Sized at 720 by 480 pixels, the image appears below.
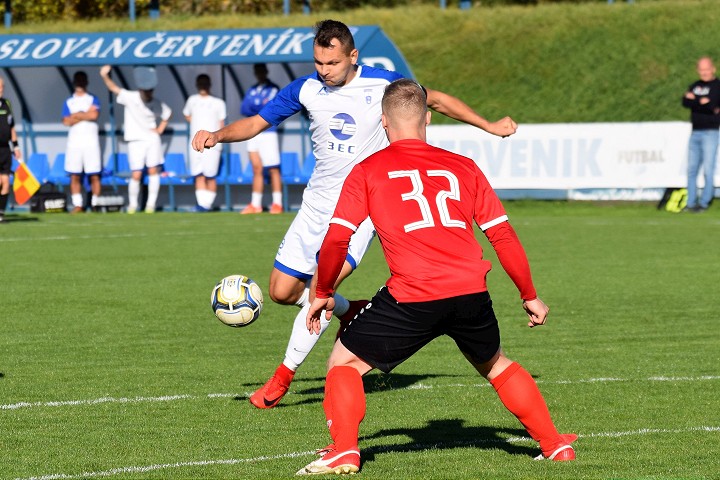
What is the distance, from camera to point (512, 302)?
482 inches

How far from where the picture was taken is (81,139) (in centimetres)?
2433

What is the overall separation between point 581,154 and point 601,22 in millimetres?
9782

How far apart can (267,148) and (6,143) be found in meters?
5.03

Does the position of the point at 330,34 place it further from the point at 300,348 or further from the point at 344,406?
the point at 344,406

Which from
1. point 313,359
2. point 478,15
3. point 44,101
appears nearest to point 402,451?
point 313,359

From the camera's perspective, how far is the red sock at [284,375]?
7.40 meters

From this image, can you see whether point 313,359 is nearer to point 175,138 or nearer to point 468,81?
point 175,138

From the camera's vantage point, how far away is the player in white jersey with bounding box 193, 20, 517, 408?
7395mm

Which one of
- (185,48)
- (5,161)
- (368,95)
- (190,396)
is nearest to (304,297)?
(190,396)

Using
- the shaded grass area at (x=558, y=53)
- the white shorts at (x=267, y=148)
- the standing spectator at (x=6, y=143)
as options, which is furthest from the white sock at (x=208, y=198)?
the shaded grass area at (x=558, y=53)

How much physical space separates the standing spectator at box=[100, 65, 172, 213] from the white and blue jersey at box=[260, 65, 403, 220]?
16402 millimetres

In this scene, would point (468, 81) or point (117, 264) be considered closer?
point (117, 264)

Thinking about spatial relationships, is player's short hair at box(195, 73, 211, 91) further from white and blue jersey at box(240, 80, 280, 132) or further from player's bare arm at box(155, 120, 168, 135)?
white and blue jersey at box(240, 80, 280, 132)

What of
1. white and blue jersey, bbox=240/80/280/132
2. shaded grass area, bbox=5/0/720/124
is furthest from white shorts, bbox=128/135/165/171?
shaded grass area, bbox=5/0/720/124
